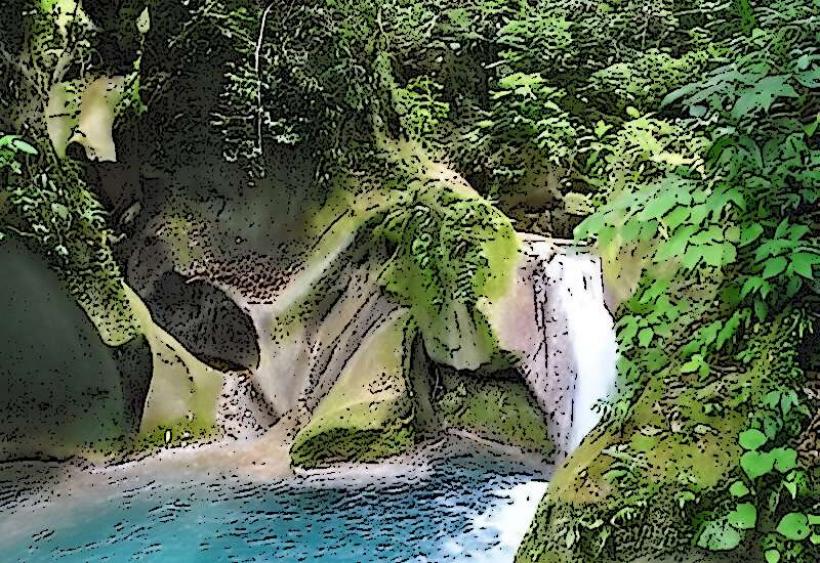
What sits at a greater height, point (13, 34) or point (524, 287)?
point (13, 34)

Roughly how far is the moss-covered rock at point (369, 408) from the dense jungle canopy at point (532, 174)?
0.27 meters

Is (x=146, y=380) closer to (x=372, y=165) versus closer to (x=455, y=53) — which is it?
(x=372, y=165)

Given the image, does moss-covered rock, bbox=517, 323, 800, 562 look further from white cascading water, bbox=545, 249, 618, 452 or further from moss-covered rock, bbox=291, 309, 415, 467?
moss-covered rock, bbox=291, 309, 415, 467

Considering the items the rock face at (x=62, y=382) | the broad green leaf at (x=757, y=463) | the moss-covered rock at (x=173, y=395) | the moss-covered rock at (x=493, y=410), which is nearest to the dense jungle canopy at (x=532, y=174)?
the broad green leaf at (x=757, y=463)

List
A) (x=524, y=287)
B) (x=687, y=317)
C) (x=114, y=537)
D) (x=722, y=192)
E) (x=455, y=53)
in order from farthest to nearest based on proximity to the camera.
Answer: (x=455, y=53) < (x=524, y=287) < (x=114, y=537) < (x=687, y=317) < (x=722, y=192)

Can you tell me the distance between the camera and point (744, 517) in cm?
236

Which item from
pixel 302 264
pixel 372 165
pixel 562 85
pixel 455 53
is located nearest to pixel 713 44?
pixel 562 85

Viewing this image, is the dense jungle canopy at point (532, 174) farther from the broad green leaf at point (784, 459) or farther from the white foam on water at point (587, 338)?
the white foam on water at point (587, 338)

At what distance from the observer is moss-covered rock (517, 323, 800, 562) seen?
2480 millimetres

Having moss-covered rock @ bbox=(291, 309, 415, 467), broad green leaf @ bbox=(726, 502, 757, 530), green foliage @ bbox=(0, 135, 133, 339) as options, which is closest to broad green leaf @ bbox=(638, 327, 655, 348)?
broad green leaf @ bbox=(726, 502, 757, 530)

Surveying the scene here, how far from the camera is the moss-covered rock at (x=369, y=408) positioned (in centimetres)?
522

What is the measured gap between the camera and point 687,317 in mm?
2980

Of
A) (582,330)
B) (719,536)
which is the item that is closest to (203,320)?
(582,330)

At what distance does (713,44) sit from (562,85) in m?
1.48
